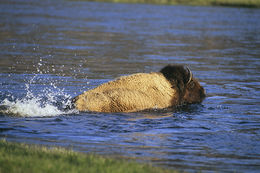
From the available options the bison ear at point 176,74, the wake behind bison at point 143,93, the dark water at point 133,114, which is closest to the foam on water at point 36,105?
the dark water at point 133,114

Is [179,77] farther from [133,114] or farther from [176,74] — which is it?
[133,114]

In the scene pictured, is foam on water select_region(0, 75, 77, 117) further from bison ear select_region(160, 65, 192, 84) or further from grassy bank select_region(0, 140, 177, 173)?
grassy bank select_region(0, 140, 177, 173)

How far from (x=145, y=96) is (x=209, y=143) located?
2.61m

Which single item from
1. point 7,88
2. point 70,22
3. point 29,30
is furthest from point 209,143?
point 70,22

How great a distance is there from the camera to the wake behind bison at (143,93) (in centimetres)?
1077

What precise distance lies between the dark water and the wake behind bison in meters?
0.28

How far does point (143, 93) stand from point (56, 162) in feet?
15.4

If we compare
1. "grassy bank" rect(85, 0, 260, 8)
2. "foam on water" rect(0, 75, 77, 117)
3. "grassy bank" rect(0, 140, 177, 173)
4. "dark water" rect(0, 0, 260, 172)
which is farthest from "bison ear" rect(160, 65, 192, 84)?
"grassy bank" rect(85, 0, 260, 8)

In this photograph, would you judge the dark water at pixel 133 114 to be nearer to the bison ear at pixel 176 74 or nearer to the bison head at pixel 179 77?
the bison head at pixel 179 77

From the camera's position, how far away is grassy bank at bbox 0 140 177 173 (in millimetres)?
6586

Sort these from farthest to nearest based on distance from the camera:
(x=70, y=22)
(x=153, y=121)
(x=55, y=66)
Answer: (x=70, y=22) < (x=55, y=66) < (x=153, y=121)

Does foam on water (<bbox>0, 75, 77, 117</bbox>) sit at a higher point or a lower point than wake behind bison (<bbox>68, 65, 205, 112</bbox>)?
lower

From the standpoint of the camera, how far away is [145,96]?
Answer: 11297 millimetres

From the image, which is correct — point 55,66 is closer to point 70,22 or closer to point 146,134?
point 146,134
